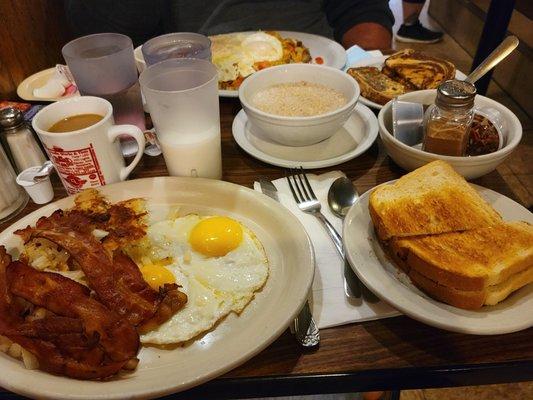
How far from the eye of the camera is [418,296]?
39.0 inches

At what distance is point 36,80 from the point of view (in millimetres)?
1989

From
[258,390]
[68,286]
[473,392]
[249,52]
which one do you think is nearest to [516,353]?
[258,390]

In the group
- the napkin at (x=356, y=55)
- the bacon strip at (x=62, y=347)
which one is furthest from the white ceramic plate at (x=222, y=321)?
the napkin at (x=356, y=55)

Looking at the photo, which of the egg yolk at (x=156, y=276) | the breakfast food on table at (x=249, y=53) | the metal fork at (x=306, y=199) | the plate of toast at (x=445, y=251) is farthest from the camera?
the breakfast food on table at (x=249, y=53)

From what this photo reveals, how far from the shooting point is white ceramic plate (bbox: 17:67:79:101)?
1874 millimetres

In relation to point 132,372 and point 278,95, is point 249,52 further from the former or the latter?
point 132,372

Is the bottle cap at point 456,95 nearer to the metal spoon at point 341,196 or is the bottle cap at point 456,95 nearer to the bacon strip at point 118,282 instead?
the metal spoon at point 341,196

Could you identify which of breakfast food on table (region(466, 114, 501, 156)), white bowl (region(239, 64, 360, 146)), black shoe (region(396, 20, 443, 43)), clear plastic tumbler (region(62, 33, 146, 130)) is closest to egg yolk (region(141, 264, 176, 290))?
white bowl (region(239, 64, 360, 146))

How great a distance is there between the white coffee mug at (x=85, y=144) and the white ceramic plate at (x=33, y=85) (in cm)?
57

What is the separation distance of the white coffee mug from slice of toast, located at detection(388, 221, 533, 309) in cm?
92

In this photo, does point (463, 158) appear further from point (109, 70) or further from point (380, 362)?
point (109, 70)

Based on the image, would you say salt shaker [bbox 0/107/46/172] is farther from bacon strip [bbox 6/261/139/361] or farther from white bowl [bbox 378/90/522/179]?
white bowl [bbox 378/90/522/179]

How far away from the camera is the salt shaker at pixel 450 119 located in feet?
4.26

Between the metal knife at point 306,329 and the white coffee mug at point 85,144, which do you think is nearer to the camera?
the metal knife at point 306,329
